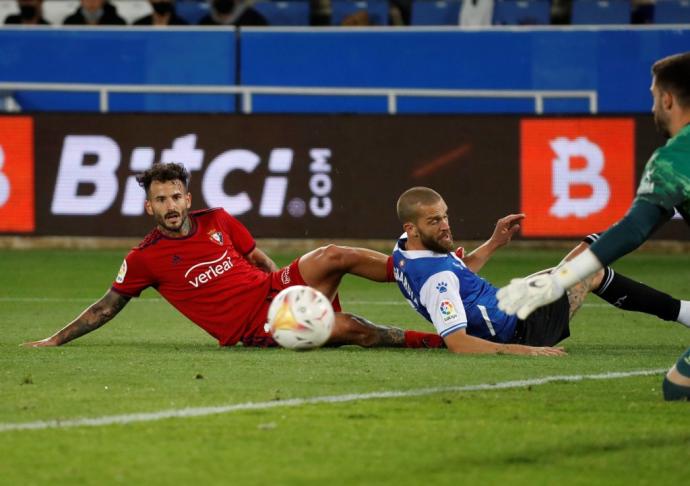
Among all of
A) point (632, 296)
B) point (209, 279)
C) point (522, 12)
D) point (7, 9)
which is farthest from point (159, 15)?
point (632, 296)

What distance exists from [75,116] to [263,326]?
29.5ft

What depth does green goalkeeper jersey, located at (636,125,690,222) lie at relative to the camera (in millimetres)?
6098

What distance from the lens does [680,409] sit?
6.68m

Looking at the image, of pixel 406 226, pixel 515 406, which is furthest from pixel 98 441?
pixel 406 226

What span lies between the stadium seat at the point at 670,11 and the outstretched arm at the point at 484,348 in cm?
1239

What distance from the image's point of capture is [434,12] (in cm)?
2047

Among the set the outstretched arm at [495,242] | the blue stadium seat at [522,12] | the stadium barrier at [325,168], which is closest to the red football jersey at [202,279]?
the outstretched arm at [495,242]

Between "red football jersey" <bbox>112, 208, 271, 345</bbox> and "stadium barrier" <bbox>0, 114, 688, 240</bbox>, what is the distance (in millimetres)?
7925

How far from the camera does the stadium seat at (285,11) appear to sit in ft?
67.9

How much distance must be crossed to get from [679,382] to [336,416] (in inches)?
62.4

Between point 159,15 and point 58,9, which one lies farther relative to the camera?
point 58,9

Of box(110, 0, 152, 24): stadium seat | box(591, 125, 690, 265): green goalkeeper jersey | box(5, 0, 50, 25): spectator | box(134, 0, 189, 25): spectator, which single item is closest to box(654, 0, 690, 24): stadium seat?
box(134, 0, 189, 25): spectator

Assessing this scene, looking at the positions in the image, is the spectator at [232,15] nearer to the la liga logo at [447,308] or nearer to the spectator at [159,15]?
the spectator at [159,15]

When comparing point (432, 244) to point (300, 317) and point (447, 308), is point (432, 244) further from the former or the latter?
point (300, 317)
